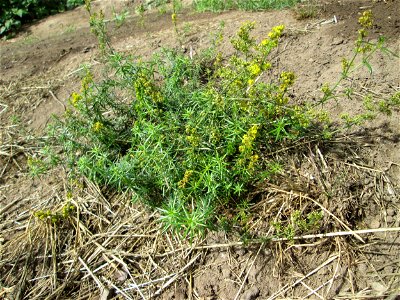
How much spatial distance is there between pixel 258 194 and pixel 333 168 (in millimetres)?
637

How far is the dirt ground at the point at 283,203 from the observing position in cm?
259

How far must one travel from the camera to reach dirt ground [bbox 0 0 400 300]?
2.59 m

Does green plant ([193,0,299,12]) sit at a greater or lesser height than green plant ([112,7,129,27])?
greater

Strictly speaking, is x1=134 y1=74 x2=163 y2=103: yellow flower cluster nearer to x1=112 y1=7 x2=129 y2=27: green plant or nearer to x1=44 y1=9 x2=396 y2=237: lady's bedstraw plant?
x1=44 y1=9 x2=396 y2=237: lady's bedstraw plant

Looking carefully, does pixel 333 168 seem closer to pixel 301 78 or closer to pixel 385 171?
pixel 385 171

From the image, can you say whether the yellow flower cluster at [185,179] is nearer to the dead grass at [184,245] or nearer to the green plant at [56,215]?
the dead grass at [184,245]

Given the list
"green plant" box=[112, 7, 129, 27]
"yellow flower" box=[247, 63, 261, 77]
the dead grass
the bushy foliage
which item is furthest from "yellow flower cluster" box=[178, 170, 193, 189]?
the bushy foliage

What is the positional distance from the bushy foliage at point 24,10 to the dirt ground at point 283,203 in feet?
12.8

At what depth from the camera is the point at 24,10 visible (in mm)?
7742

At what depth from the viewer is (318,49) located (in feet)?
13.0

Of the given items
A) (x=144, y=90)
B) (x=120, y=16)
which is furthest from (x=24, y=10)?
(x=144, y=90)

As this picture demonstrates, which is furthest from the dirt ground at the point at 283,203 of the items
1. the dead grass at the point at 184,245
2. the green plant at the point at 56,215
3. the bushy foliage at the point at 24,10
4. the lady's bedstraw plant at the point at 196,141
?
the bushy foliage at the point at 24,10

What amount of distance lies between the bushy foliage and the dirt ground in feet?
12.8

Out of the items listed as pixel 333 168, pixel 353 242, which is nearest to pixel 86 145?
pixel 333 168
